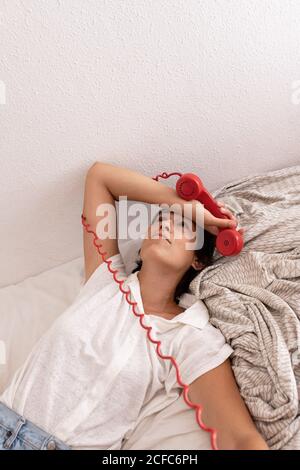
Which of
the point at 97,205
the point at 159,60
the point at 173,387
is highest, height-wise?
the point at 159,60

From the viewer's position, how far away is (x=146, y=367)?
1.13 meters

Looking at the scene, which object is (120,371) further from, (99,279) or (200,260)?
(200,260)

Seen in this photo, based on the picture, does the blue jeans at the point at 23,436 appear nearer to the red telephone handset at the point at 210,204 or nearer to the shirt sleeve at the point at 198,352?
the shirt sleeve at the point at 198,352

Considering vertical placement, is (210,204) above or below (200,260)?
above

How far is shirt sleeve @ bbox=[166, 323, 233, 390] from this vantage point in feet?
3.62

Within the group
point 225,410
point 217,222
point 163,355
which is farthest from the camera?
point 217,222

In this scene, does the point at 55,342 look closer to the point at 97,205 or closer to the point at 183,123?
the point at 97,205

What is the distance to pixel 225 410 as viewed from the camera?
1041 millimetres

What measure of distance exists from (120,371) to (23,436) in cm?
25

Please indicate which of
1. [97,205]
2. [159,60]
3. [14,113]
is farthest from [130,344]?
[159,60]

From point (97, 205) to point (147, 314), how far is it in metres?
0.34

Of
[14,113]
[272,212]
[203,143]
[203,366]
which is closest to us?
[203,366]

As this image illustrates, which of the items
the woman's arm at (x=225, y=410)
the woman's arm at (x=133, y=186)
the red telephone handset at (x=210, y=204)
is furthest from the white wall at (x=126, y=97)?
the woman's arm at (x=225, y=410)

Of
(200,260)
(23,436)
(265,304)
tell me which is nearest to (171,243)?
(200,260)
